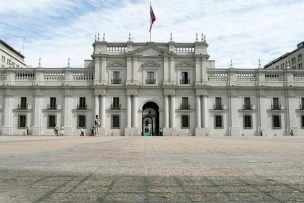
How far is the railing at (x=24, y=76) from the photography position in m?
49.7

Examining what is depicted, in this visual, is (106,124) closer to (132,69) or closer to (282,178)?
(132,69)

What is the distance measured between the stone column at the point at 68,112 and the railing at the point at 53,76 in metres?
2.35

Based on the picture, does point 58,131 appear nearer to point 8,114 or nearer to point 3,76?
point 8,114

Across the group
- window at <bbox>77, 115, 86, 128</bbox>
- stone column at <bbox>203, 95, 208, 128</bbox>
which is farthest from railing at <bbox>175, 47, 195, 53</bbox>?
window at <bbox>77, 115, 86, 128</bbox>

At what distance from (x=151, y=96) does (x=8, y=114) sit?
20.0 m

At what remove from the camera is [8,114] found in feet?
160

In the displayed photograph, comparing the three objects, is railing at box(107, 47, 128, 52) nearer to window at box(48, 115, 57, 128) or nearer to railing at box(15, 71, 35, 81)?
railing at box(15, 71, 35, 81)

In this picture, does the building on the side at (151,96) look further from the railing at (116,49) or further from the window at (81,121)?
the window at (81,121)

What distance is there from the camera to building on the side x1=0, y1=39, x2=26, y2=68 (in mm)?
75562

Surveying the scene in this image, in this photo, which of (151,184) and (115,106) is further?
(115,106)

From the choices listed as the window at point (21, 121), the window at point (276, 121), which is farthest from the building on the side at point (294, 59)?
the window at point (21, 121)

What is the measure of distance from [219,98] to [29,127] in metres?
26.9

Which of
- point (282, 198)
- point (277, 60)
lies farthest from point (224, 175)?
point (277, 60)

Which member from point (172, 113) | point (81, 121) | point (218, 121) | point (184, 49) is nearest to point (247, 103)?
point (218, 121)
